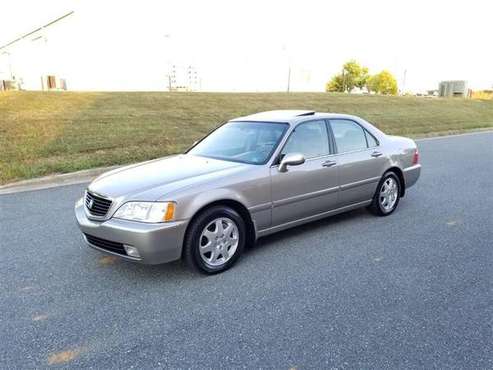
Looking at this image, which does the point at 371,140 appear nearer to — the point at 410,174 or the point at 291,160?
the point at 410,174

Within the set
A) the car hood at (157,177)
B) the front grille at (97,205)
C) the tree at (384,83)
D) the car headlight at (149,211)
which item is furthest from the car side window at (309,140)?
the tree at (384,83)

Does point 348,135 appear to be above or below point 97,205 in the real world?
above

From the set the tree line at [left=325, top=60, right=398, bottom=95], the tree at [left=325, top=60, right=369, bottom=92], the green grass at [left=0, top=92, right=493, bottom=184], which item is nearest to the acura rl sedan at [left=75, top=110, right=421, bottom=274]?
the green grass at [left=0, top=92, right=493, bottom=184]

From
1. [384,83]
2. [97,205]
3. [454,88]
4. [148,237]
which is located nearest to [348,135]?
[148,237]

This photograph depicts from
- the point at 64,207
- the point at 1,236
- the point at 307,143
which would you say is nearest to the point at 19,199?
the point at 64,207

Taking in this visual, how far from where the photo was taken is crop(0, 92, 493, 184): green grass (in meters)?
9.00

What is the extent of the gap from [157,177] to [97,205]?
0.61 m

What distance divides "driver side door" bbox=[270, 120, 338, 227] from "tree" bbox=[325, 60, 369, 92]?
285ft

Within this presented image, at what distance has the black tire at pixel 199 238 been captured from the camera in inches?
143

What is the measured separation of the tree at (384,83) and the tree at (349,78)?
1166cm

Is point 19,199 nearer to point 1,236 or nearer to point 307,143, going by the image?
point 1,236

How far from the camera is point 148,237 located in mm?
3408

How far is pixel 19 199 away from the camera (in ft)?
21.1

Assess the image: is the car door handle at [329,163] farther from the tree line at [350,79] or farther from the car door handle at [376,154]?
the tree line at [350,79]
